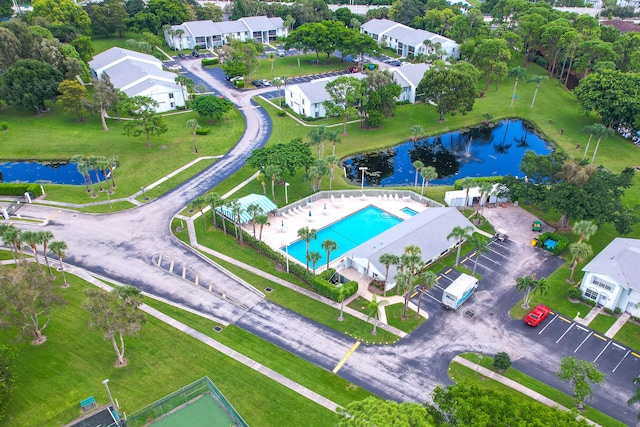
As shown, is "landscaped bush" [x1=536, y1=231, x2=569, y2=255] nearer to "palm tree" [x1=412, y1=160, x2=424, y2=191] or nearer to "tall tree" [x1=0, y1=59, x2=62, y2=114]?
"palm tree" [x1=412, y1=160, x2=424, y2=191]

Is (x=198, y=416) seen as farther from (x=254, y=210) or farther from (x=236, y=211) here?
(x=254, y=210)

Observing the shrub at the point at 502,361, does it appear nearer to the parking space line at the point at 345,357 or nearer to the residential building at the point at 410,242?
the parking space line at the point at 345,357

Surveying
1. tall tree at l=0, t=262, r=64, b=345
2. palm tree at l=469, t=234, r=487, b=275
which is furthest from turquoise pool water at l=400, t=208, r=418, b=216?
tall tree at l=0, t=262, r=64, b=345

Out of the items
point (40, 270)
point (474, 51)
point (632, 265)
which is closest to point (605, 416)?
point (632, 265)

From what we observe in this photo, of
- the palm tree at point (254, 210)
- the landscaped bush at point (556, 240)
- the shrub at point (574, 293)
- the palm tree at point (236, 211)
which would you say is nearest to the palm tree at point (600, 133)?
the landscaped bush at point (556, 240)

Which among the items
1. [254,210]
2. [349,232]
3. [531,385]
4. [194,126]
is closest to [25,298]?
[254,210]

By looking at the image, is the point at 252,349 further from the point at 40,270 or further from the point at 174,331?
the point at 40,270

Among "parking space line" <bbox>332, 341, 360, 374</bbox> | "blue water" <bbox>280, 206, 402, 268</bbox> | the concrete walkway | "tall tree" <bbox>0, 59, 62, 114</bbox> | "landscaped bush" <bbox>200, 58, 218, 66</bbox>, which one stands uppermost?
"tall tree" <bbox>0, 59, 62, 114</bbox>
